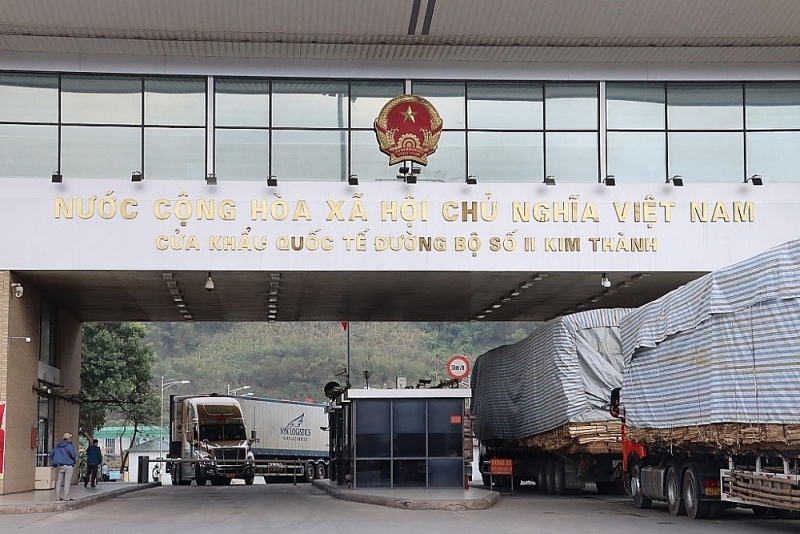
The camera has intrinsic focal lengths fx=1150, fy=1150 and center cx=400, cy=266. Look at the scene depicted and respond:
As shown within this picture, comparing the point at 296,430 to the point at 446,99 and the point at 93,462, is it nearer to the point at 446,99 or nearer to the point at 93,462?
the point at 93,462

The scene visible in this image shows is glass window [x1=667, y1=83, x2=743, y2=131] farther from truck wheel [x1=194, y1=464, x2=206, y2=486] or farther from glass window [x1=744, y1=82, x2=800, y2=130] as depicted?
truck wheel [x1=194, y1=464, x2=206, y2=486]

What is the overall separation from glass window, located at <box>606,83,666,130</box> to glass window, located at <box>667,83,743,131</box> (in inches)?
11.2

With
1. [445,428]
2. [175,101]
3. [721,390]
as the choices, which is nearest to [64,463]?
[175,101]

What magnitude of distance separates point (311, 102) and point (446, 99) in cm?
361

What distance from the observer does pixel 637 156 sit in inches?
1220

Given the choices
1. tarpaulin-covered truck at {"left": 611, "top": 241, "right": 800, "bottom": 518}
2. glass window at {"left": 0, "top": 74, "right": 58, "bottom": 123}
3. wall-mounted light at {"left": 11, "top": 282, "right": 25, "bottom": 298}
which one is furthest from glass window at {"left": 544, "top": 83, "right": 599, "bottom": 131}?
wall-mounted light at {"left": 11, "top": 282, "right": 25, "bottom": 298}

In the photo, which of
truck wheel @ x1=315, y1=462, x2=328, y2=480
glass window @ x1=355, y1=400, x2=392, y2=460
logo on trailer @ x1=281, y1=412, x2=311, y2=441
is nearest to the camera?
glass window @ x1=355, y1=400, x2=392, y2=460

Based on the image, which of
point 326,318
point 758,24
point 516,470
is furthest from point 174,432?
→ point 758,24

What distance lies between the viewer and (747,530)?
60.1 feet

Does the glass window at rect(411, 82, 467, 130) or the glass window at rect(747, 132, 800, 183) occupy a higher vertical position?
the glass window at rect(411, 82, 467, 130)

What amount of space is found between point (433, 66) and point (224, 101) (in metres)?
5.62

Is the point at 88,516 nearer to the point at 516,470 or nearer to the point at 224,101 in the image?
the point at 224,101

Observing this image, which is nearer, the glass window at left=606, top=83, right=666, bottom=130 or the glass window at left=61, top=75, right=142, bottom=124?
the glass window at left=61, top=75, right=142, bottom=124

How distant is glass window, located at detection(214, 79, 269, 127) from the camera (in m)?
30.3
